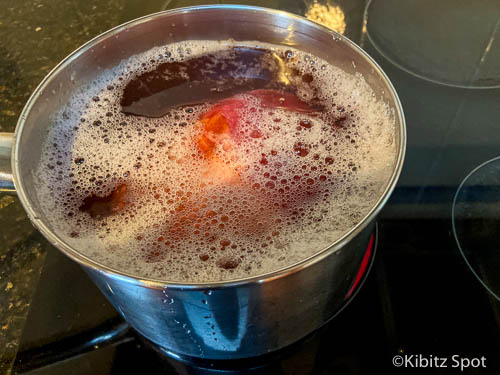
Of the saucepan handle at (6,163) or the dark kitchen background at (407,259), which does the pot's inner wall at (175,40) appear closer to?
the saucepan handle at (6,163)

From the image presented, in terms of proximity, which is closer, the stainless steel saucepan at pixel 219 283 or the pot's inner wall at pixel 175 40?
the stainless steel saucepan at pixel 219 283

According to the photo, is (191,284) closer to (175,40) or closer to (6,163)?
(6,163)

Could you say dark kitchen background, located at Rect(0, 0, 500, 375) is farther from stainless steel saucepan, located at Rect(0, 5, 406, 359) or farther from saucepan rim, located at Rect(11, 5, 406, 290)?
saucepan rim, located at Rect(11, 5, 406, 290)

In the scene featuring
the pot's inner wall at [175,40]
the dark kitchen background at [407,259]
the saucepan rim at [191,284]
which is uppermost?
the pot's inner wall at [175,40]

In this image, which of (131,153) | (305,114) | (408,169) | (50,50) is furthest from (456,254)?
(50,50)

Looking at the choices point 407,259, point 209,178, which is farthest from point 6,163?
point 407,259

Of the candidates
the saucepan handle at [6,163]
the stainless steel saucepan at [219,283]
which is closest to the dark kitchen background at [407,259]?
the stainless steel saucepan at [219,283]
